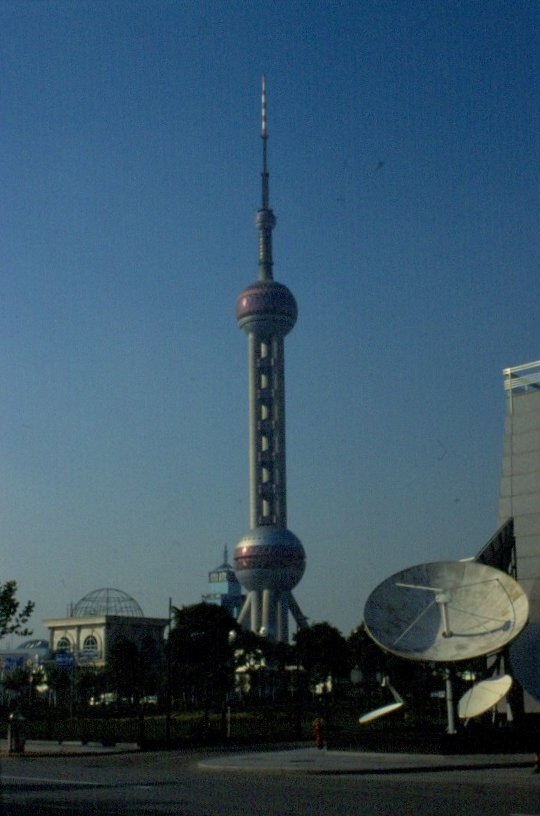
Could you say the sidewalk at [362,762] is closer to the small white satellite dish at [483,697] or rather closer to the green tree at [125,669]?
the small white satellite dish at [483,697]

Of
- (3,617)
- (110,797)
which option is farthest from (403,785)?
(3,617)

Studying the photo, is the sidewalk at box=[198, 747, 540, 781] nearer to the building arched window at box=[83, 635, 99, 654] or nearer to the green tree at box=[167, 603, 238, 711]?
the green tree at box=[167, 603, 238, 711]

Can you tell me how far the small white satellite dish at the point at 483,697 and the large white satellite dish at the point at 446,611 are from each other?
7.26 ft

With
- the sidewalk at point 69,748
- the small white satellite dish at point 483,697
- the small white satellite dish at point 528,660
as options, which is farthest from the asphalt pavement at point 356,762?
the small white satellite dish at point 528,660

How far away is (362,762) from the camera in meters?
44.0

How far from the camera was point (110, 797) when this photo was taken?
29672mm

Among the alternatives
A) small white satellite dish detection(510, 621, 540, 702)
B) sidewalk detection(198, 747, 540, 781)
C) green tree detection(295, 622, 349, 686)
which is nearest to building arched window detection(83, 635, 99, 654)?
green tree detection(295, 622, 349, 686)

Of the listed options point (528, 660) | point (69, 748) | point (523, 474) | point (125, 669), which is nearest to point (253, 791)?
point (69, 748)

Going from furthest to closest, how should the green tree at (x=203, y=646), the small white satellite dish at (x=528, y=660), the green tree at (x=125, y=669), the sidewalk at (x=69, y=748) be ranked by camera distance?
the green tree at (x=125, y=669) < the green tree at (x=203, y=646) < the small white satellite dish at (x=528, y=660) < the sidewalk at (x=69, y=748)

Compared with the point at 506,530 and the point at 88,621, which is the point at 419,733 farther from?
the point at 88,621

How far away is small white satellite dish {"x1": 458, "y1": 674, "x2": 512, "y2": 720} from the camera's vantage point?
49688 millimetres

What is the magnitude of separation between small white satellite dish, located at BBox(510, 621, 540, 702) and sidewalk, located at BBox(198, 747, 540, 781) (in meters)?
14.7

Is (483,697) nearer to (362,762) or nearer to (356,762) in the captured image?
(362,762)

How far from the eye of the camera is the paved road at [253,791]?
25203mm
